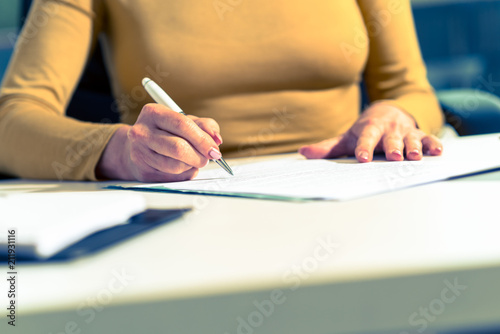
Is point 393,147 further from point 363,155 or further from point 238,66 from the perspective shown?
point 238,66

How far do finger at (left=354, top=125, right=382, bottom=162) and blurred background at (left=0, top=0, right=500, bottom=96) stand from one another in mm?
767

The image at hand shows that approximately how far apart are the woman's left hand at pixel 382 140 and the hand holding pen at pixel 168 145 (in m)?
0.19

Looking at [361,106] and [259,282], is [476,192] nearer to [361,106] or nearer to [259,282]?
[259,282]

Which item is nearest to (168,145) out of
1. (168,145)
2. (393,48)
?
(168,145)

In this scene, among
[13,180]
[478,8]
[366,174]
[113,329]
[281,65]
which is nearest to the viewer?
[113,329]

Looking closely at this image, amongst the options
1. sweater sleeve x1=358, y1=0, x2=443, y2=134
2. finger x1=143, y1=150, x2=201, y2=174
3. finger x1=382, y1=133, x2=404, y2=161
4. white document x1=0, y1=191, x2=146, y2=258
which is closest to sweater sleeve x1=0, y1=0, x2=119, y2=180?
finger x1=143, y1=150, x2=201, y2=174

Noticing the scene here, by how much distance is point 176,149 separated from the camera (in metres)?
0.54

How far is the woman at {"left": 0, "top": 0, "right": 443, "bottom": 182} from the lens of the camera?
0.84m

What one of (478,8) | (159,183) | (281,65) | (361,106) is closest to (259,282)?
(159,183)

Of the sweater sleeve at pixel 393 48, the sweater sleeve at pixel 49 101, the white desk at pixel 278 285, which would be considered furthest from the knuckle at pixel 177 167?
the sweater sleeve at pixel 393 48

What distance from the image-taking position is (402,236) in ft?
0.96

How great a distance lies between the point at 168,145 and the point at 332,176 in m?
0.18

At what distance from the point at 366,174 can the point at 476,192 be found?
13 cm

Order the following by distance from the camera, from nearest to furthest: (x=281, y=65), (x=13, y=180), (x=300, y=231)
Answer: (x=300, y=231)
(x=13, y=180)
(x=281, y=65)
